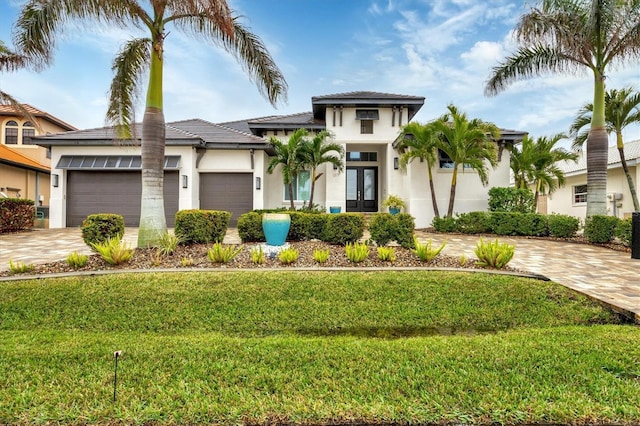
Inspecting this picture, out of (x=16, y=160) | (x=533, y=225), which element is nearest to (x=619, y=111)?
(x=533, y=225)

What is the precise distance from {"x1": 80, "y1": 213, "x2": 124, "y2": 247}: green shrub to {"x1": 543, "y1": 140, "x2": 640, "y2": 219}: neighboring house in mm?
20240

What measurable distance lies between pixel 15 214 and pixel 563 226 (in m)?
21.5

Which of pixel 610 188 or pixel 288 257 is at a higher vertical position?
pixel 610 188

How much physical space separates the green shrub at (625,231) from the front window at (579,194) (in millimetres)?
11654

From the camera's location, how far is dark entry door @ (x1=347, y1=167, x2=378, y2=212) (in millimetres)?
17875

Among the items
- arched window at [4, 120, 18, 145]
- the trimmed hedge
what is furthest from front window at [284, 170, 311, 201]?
arched window at [4, 120, 18, 145]

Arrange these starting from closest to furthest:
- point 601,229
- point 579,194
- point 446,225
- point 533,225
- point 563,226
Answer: point 601,229 → point 563,226 → point 533,225 → point 446,225 → point 579,194

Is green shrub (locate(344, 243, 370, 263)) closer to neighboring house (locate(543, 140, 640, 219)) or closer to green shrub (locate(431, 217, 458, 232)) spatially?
green shrub (locate(431, 217, 458, 232))

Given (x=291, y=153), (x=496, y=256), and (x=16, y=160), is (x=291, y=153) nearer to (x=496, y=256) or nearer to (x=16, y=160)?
(x=496, y=256)

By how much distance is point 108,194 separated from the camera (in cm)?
1505

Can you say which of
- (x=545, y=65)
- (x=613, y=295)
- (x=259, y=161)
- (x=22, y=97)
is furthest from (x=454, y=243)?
(x=22, y=97)

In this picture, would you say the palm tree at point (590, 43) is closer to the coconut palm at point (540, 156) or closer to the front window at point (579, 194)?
the coconut palm at point (540, 156)

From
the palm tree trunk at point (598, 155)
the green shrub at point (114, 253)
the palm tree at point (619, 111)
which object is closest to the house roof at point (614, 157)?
the palm tree at point (619, 111)

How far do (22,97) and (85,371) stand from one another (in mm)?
16154
